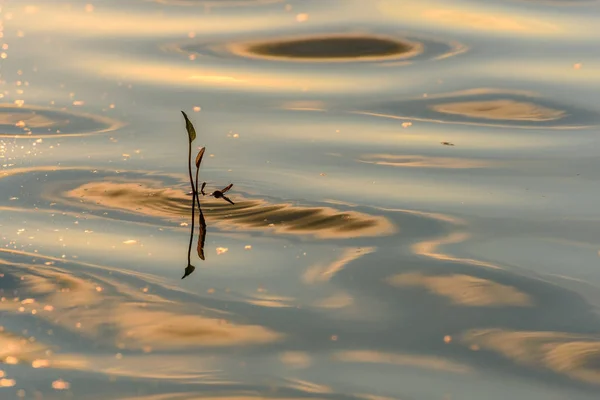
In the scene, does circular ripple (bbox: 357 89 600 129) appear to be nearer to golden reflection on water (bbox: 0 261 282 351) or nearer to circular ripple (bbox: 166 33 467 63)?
circular ripple (bbox: 166 33 467 63)

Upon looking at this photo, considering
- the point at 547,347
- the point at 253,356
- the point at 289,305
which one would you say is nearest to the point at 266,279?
the point at 289,305

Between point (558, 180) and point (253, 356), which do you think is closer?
point (253, 356)

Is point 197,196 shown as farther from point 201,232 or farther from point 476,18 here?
point 476,18

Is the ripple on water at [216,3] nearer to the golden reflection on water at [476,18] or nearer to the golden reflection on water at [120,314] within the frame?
the golden reflection on water at [476,18]

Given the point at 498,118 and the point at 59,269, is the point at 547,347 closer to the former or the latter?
the point at 59,269

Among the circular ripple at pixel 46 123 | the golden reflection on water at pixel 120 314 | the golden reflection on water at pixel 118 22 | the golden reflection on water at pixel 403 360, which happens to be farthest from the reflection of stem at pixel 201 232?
the golden reflection on water at pixel 118 22

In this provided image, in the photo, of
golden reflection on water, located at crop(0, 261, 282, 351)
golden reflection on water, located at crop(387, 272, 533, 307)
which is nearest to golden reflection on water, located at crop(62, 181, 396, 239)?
golden reflection on water, located at crop(387, 272, 533, 307)
